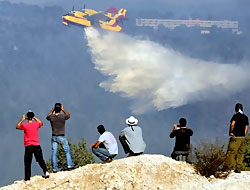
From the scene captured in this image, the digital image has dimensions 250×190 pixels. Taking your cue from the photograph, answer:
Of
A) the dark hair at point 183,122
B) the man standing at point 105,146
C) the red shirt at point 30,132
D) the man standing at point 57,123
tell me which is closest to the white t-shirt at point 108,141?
the man standing at point 105,146

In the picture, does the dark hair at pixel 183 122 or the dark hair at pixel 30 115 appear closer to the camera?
the dark hair at pixel 30 115

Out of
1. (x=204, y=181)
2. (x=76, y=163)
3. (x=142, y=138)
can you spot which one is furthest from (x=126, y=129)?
(x=76, y=163)

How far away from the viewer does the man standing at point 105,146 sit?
16297mm

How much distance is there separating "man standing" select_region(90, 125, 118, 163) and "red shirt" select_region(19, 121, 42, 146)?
2137mm

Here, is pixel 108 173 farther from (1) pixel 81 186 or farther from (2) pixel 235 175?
(2) pixel 235 175

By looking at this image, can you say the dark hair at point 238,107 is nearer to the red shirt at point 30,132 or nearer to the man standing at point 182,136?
the man standing at point 182,136

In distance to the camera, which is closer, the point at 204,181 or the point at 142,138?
the point at 204,181

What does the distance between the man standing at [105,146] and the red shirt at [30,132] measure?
2137 millimetres

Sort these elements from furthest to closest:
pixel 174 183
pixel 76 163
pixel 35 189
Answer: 1. pixel 76 163
2. pixel 35 189
3. pixel 174 183

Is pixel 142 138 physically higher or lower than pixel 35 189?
higher

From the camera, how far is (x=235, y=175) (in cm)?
1523

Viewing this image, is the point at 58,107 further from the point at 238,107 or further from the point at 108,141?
the point at 238,107

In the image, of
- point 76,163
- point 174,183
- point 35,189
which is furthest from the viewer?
point 76,163

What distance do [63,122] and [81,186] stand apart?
2149 mm
